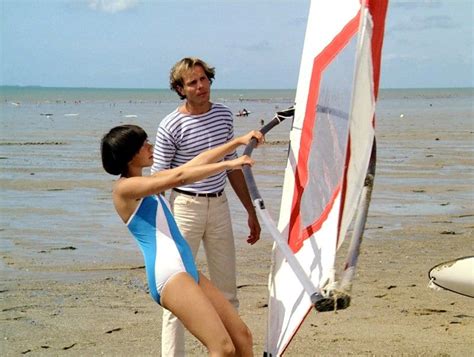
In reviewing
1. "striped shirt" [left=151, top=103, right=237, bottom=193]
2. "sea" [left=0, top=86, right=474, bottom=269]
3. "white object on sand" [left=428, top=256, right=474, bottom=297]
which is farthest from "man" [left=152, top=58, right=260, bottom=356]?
"sea" [left=0, top=86, right=474, bottom=269]

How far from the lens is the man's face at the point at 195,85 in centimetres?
385

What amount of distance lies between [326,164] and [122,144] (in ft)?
3.01

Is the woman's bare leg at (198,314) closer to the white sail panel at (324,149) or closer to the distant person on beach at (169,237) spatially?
the distant person on beach at (169,237)

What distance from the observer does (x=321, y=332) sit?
212 inches

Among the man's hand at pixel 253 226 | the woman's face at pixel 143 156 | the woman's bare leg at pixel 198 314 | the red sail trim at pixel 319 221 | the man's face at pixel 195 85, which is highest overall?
the man's face at pixel 195 85

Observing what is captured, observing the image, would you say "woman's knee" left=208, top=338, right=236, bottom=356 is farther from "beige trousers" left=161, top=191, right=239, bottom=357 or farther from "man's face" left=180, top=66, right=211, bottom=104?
"man's face" left=180, top=66, right=211, bottom=104

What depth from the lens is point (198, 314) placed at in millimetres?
3117

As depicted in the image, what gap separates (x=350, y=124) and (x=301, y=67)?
2.85 ft

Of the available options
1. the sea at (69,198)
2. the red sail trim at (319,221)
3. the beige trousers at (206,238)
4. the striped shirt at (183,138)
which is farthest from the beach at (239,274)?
the red sail trim at (319,221)

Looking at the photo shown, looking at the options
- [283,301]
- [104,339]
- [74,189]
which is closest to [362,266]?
[104,339]

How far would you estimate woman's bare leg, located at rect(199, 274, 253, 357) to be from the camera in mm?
3338

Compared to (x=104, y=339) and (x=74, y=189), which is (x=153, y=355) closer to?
(x=104, y=339)

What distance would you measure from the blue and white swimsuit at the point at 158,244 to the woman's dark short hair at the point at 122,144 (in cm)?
19

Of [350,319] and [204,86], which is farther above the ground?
[204,86]
